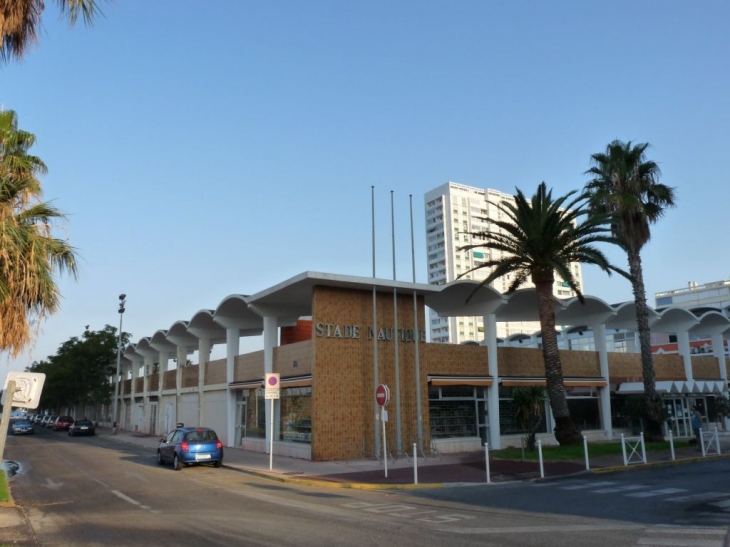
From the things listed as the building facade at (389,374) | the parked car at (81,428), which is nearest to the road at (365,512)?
the building facade at (389,374)

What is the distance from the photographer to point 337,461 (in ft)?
73.0

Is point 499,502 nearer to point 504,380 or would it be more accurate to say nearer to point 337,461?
point 337,461

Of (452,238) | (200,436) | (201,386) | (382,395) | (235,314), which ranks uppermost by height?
(452,238)

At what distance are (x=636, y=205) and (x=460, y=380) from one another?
11244mm

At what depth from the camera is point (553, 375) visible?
25.5m

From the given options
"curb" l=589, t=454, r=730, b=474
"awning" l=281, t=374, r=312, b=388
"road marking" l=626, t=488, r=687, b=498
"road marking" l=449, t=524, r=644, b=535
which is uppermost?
"awning" l=281, t=374, r=312, b=388

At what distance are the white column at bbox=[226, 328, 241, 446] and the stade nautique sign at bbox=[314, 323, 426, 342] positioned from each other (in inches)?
422

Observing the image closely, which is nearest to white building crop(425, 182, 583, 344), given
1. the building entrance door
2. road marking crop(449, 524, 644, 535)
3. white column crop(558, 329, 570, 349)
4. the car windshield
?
white column crop(558, 329, 570, 349)

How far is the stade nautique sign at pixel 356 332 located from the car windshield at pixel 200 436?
5236 mm

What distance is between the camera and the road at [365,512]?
9.30 m

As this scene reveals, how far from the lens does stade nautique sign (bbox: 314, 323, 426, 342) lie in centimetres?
2303

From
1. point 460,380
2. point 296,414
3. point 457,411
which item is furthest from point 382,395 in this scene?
point 457,411

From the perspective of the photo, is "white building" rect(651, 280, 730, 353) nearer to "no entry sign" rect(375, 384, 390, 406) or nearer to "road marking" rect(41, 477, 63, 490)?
"no entry sign" rect(375, 384, 390, 406)

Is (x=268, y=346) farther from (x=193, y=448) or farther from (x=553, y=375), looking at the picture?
(x=553, y=375)
